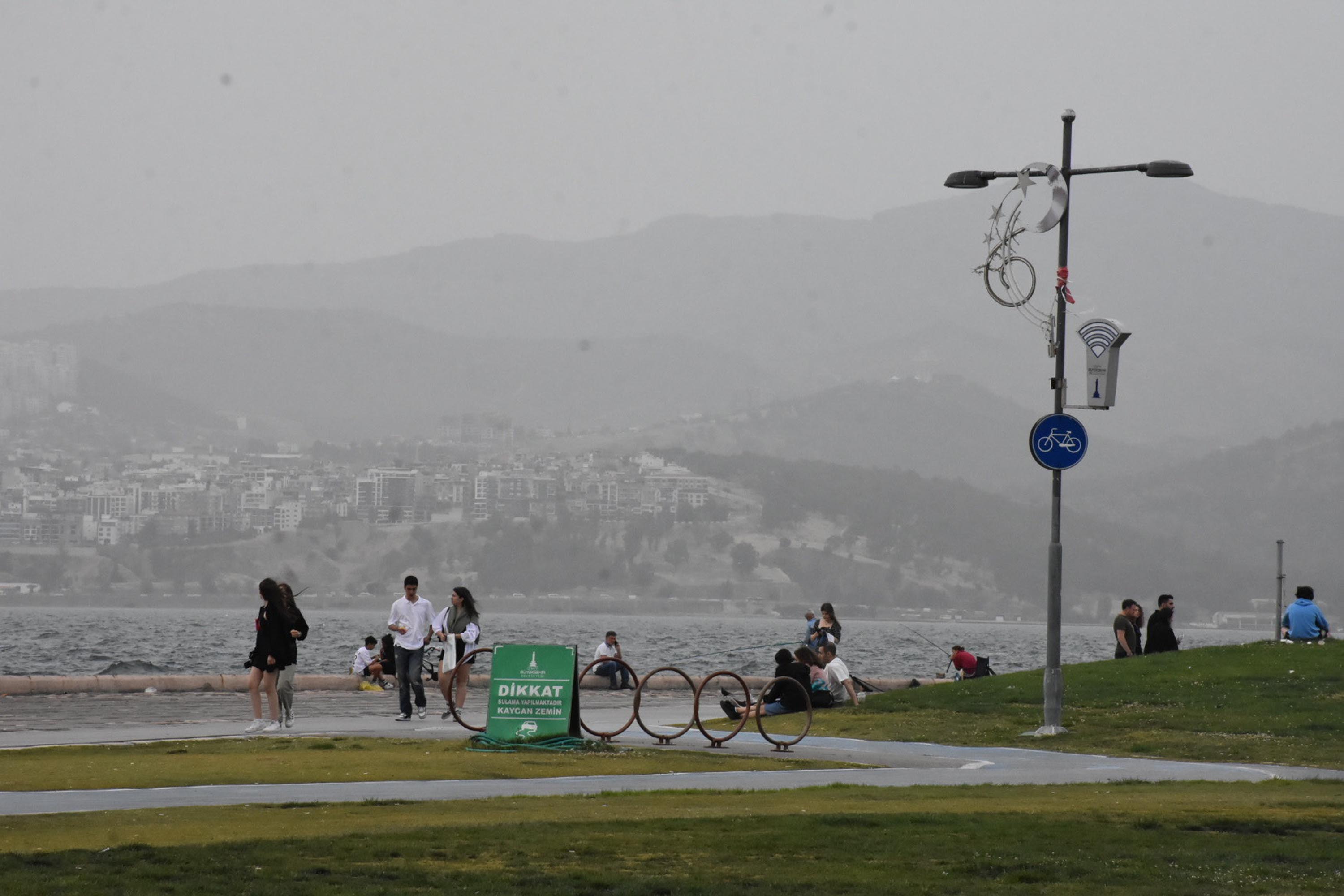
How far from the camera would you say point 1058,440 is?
20281 mm

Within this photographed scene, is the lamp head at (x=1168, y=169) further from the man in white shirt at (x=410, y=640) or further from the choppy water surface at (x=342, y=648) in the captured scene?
the choppy water surface at (x=342, y=648)

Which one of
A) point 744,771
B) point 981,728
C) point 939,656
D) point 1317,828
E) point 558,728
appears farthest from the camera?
point 939,656

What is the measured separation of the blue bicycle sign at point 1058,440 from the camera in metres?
20.2

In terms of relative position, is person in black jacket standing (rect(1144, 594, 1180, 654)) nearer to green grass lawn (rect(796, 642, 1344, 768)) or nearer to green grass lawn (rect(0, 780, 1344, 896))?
green grass lawn (rect(796, 642, 1344, 768))

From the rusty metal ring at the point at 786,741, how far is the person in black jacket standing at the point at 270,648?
532cm

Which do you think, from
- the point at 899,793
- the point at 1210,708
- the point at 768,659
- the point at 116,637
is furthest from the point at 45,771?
the point at 116,637

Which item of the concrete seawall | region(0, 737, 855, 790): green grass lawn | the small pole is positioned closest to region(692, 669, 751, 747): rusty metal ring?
region(0, 737, 855, 790): green grass lawn

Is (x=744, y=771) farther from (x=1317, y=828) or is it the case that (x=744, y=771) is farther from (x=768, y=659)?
(x=768, y=659)

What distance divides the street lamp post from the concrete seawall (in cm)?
610

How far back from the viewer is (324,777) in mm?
14133

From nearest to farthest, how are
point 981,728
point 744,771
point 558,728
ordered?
point 744,771
point 558,728
point 981,728

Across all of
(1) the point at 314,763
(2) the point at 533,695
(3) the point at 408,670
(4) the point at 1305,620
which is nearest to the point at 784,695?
(3) the point at 408,670

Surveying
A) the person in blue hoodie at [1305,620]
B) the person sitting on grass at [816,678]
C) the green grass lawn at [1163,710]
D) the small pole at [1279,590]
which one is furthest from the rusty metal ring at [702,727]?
the small pole at [1279,590]

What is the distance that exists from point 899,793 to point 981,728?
25.5ft
